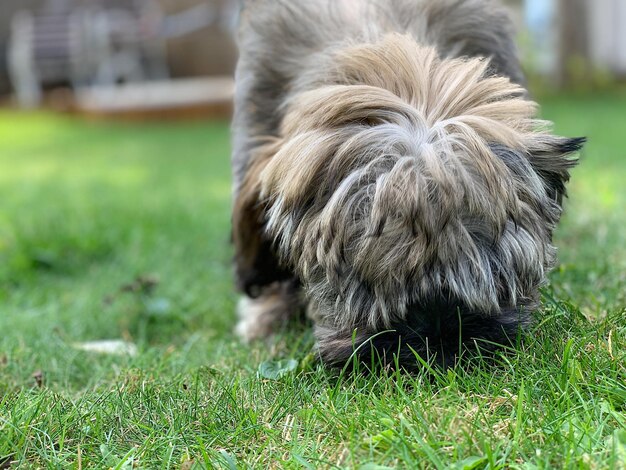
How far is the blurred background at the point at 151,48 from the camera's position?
41.2 ft

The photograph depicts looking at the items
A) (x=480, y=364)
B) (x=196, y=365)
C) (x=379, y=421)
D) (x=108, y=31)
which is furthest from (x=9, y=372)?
(x=108, y=31)

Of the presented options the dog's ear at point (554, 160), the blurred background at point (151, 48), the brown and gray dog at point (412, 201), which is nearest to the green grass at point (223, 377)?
the brown and gray dog at point (412, 201)

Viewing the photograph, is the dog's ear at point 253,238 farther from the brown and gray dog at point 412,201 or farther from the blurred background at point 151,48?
the blurred background at point 151,48

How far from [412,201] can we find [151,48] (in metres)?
14.2

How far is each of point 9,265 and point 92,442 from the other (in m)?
2.37

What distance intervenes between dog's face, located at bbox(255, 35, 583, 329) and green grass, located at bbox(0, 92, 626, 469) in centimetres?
24

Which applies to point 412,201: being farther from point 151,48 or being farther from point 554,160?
point 151,48

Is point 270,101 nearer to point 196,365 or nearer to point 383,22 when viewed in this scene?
point 383,22

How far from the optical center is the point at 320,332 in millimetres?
2525

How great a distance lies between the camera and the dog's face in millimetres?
2234

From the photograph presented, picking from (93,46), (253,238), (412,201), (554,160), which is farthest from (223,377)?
(93,46)

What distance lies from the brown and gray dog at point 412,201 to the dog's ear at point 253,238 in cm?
9

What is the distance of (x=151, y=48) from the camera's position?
1545 centimetres

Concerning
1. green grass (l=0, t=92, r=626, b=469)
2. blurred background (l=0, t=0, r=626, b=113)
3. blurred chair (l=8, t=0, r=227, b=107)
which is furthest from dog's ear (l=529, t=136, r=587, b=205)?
blurred chair (l=8, t=0, r=227, b=107)
